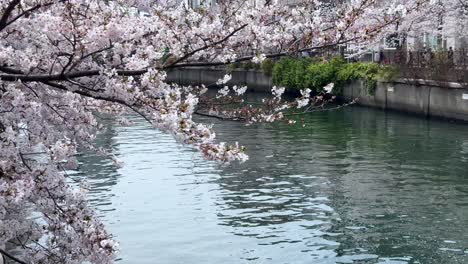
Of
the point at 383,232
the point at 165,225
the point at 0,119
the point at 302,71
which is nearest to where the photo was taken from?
the point at 0,119

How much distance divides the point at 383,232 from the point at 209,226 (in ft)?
9.73

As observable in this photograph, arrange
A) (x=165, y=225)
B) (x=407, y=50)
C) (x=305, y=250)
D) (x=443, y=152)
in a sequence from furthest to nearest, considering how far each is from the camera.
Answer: (x=407, y=50), (x=443, y=152), (x=165, y=225), (x=305, y=250)

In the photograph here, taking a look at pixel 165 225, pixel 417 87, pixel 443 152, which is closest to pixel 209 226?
pixel 165 225

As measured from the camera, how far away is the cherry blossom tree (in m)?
5.45

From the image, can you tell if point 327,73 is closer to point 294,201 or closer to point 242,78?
point 242,78

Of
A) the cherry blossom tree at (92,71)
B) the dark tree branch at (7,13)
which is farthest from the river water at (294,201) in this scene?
the dark tree branch at (7,13)

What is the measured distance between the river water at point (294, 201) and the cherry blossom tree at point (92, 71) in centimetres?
511

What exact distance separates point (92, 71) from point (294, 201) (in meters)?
9.79

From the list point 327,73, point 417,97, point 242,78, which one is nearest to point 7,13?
point 417,97

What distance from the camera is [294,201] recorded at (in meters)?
14.9

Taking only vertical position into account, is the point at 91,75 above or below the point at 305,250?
above

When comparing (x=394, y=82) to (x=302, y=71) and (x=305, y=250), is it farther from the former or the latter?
(x=305, y=250)

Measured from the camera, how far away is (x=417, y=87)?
3064cm

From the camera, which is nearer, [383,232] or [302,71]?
[383,232]
